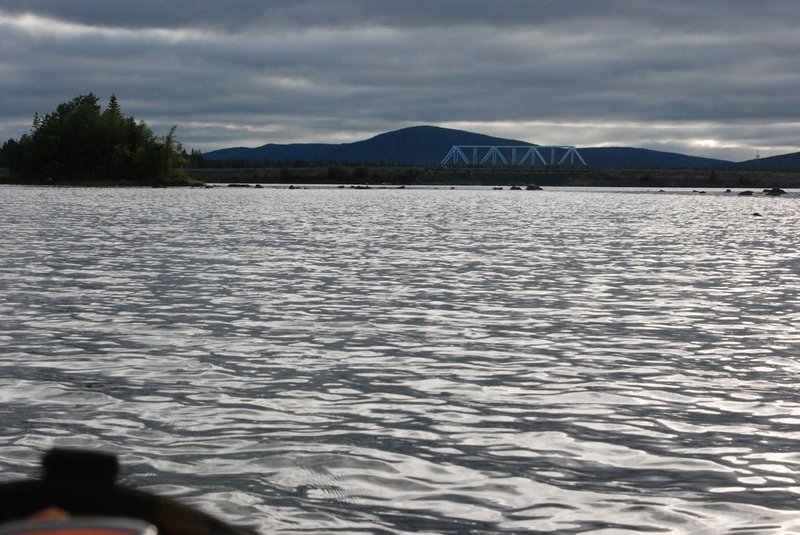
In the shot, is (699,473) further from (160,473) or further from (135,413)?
(135,413)

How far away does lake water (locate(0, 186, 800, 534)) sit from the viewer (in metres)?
9.05

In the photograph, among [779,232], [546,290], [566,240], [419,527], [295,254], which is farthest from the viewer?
[779,232]

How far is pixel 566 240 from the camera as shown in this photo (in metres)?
50.6

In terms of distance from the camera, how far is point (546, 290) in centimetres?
2650

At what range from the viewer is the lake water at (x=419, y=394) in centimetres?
905

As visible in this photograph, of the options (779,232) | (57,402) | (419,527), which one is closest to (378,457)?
(419,527)

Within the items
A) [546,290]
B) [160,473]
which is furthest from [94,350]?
[546,290]

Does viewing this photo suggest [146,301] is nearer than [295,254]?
Yes

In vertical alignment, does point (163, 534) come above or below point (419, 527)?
above

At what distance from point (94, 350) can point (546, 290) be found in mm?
13143

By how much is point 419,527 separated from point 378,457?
206 centimetres

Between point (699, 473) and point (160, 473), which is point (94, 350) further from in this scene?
point (699, 473)

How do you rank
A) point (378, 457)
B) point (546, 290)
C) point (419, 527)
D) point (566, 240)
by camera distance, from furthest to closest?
point (566, 240), point (546, 290), point (378, 457), point (419, 527)

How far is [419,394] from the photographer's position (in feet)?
43.7
